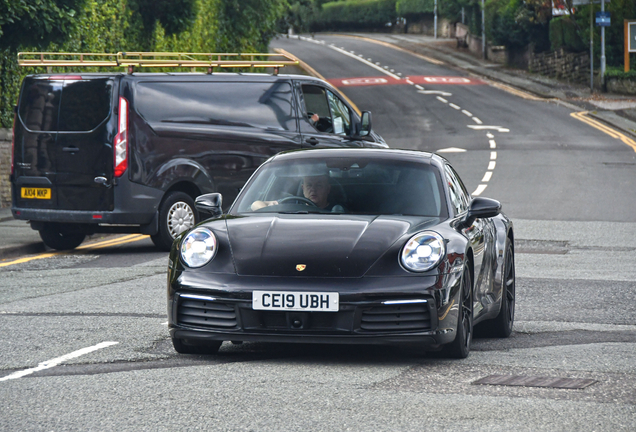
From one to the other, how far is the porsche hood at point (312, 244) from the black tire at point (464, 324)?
47 centimetres

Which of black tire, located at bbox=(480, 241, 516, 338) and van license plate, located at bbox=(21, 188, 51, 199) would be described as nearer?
black tire, located at bbox=(480, 241, 516, 338)

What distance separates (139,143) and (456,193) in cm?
660

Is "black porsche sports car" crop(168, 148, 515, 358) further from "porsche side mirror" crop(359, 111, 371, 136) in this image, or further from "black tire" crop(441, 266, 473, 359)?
"porsche side mirror" crop(359, 111, 371, 136)

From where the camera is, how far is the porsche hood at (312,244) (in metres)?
6.30

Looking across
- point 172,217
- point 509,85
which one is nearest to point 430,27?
point 509,85

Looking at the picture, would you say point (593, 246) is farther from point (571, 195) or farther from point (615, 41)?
point (615, 41)

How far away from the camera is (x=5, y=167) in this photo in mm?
20359

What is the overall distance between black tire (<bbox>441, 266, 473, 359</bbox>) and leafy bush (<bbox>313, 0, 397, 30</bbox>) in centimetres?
8307

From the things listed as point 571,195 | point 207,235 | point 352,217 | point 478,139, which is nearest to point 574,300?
point 352,217

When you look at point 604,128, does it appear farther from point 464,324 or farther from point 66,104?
point 464,324

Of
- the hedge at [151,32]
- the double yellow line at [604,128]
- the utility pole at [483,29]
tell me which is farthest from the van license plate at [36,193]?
the utility pole at [483,29]

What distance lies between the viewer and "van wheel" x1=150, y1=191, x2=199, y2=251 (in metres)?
13.8

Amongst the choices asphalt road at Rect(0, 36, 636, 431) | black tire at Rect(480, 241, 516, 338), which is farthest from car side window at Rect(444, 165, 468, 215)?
asphalt road at Rect(0, 36, 636, 431)

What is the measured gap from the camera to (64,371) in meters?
6.25
